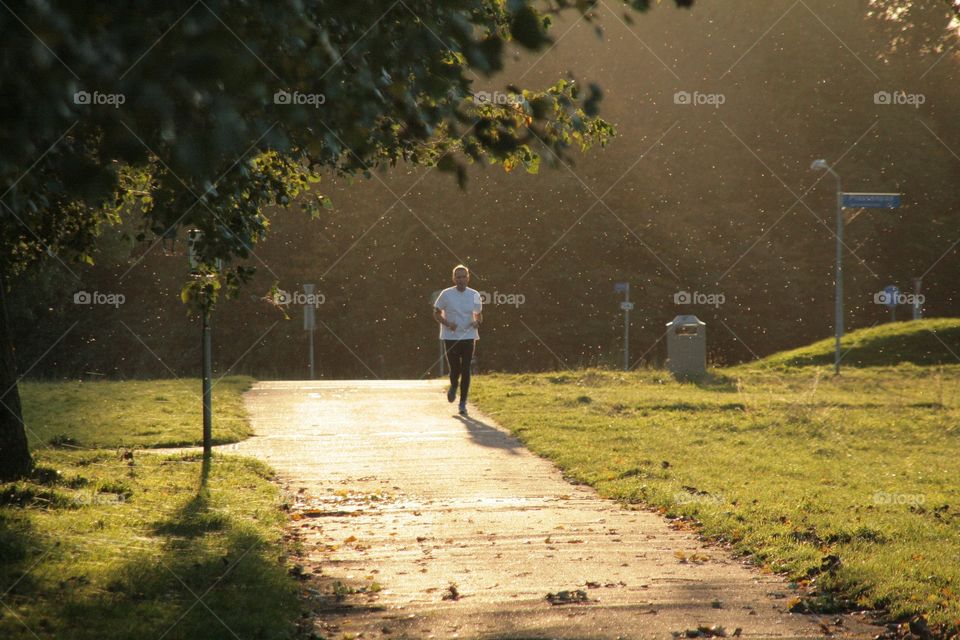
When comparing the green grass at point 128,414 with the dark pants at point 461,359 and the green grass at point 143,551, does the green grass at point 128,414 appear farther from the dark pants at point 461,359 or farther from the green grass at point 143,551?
the dark pants at point 461,359

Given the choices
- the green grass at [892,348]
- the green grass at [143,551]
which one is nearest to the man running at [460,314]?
the green grass at [143,551]

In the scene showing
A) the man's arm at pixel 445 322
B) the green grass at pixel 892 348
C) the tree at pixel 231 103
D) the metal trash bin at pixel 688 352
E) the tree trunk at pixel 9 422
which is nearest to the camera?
the tree at pixel 231 103

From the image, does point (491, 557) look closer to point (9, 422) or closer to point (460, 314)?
point (9, 422)

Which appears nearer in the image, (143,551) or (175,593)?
(175,593)

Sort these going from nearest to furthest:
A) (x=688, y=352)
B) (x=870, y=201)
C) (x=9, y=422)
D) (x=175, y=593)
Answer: (x=175, y=593), (x=9, y=422), (x=870, y=201), (x=688, y=352)

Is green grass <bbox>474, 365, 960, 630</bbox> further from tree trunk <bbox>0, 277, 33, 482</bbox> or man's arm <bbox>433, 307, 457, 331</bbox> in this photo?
tree trunk <bbox>0, 277, 33, 482</bbox>

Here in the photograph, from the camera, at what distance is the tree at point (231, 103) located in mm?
3092

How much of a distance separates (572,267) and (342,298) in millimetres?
8974

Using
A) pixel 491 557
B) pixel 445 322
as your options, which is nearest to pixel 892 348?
pixel 445 322

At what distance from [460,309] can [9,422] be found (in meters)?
6.73

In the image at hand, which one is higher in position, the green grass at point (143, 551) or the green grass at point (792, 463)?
the green grass at point (792, 463)

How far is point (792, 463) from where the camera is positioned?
1095 centimetres

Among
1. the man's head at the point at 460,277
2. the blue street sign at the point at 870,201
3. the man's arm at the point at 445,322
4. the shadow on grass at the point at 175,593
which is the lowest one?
the shadow on grass at the point at 175,593

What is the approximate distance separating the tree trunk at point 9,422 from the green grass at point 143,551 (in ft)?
0.58
